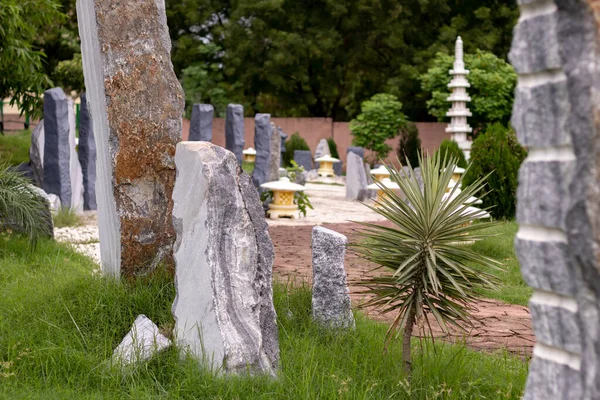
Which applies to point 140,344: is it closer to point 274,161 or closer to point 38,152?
point 38,152

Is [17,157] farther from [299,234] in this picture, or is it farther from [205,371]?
[205,371]

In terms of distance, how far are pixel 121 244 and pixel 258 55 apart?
948 inches

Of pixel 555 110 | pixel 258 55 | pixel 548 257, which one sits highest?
pixel 258 55

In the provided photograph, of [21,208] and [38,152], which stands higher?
[38,152]

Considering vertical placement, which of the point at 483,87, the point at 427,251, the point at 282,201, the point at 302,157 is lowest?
the point at 282,201

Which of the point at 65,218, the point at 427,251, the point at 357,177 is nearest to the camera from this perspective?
the point at 427,251

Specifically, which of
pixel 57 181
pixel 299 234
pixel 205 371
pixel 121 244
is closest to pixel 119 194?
pixel 121 244

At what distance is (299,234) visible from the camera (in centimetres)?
1094

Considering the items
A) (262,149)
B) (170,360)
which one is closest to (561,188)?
(170,360)

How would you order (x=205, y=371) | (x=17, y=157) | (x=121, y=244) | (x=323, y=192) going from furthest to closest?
(x=323, y=192)
(x=17, y=157)
(x=121, y=244)
(x=205, y=371)

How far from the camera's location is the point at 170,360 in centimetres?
419

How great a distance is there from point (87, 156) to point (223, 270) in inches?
349

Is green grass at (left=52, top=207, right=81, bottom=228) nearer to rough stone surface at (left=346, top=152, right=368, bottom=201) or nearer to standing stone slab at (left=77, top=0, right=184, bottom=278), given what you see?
standing stone slab at (left=77, top=0, right=184, bottom=278)

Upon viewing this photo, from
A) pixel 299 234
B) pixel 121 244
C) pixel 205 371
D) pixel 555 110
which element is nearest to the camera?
pixel 555 110
